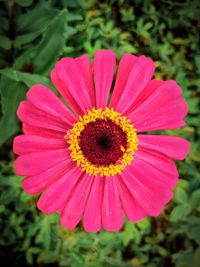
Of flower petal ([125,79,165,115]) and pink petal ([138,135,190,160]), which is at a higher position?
flower petal ([125,79,165,115])

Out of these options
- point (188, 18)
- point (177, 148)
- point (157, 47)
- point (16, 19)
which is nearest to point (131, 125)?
point (177, 148)

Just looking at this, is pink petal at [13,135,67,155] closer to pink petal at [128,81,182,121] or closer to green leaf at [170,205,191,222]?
pink petal at [128,81,182,121]

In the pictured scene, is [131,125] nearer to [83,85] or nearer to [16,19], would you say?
[83,85]

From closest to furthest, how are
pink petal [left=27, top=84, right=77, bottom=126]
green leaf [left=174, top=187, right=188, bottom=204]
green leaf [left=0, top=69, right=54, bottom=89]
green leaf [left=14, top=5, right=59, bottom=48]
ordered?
1. pink petal [left=27, top=84, right=77, bottom=126]
2. green leaf [left=0, top=69, right=54, bottom=89]
3. green leaf [left=14, top=5, right=59, bottom=48]
4. green leaf [left=174, top=187, right=188, bottom=204]

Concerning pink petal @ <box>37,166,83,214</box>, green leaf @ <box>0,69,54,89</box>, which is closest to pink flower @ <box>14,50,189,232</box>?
pink petal @ <box>37,166,83,214</box>

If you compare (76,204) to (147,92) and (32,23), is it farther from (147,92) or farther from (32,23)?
(32,23)

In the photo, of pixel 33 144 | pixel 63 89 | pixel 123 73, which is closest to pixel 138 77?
pixel 123 73
